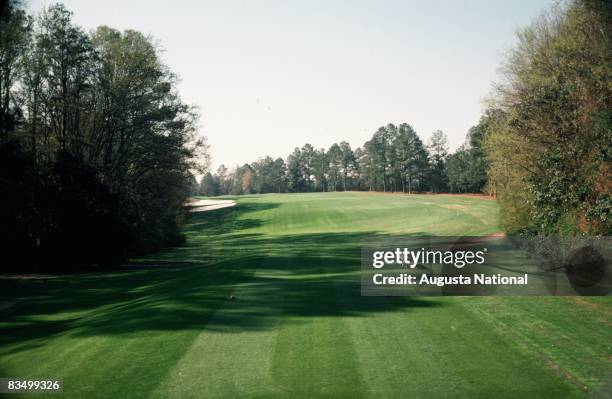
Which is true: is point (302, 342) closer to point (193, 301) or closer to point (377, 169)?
point (193, 301)

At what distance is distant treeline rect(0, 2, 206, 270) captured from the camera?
26.8 meters

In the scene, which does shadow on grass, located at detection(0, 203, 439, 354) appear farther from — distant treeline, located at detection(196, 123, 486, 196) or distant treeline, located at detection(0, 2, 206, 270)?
distant treeline, located at detection(196, 123, 486, 196)

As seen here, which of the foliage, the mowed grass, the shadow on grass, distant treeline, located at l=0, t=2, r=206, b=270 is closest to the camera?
the mowed grass

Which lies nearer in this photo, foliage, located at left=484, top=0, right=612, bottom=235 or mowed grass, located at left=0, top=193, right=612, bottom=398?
mowed grass, located at left=0, top=193, right=612, bottom=398

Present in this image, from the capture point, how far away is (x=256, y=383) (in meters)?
7.68

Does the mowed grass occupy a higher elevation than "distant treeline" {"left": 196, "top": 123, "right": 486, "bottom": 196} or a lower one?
lower

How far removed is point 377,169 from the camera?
411ft

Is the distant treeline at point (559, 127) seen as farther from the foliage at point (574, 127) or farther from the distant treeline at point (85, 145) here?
the distant treeline at point (85, 145)

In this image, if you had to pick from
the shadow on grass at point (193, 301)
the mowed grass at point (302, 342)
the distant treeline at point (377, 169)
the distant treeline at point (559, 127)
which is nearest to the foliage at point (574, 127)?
the distant treeline at point (559, 127)

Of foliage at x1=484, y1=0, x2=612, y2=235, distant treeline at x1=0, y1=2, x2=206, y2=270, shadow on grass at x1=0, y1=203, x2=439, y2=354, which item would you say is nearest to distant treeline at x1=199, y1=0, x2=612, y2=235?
foliage at x1=484, y1=0, x2=612, y2=235

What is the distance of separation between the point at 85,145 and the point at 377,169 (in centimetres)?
9767

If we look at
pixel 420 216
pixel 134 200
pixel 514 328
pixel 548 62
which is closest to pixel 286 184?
pixel 420 216

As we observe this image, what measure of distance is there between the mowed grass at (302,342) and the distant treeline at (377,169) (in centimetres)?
7303

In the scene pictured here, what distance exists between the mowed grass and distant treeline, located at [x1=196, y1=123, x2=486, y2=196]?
2875 inches
